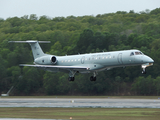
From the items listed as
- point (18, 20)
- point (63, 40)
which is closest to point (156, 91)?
point (63, 40)

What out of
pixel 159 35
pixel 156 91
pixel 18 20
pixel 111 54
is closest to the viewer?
pixel 111 54

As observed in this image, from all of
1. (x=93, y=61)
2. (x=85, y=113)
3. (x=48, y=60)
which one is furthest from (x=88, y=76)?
(x=85, y=113)

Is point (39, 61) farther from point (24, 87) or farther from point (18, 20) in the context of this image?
point (18, 20)

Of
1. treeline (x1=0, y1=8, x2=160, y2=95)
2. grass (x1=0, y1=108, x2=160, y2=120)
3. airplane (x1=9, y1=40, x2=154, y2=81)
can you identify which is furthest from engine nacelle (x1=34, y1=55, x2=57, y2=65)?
treeline (x1=0, y1=8, x2=160, y2=95)

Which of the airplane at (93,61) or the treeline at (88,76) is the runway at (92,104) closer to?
the airplane at (93,61)

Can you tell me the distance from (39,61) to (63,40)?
192 feet

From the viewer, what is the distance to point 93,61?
48.4 m

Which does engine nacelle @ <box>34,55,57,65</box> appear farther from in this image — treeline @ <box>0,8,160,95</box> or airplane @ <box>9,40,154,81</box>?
treeline @ <box>0,8,160,95</box>

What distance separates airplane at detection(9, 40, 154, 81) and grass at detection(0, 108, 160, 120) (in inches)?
283

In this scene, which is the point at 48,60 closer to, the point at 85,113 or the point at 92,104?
the point at 92,104

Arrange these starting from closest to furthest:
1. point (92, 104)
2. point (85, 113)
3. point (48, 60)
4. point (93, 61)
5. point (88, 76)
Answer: point (85, 113)
point (92, 104)
point (93, 61)
point (48, 60)
point (88, 76)

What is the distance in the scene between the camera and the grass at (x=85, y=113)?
34.8 m

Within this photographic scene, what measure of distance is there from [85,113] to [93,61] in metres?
12.4

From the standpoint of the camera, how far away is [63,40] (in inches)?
4493
